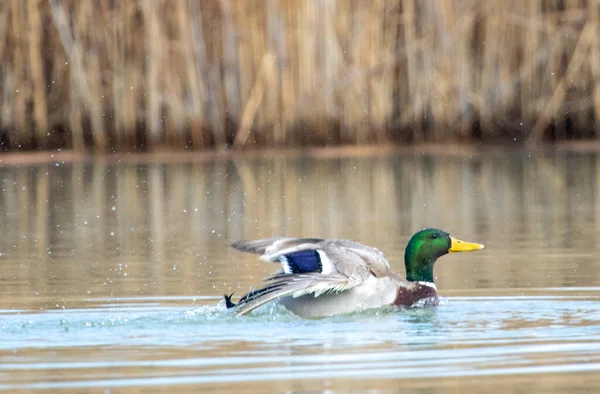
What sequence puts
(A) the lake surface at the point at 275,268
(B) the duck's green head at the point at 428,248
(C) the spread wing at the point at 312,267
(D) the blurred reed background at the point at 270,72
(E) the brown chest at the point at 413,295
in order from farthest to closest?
1. (D) the blurred reed background at the point at 270,72
2. (B) the duck's green head at the point at 428,248
3. (E) the brown chest at the point at 413,295
4. (C) the spread wing at the point at 312,267
5. (A) the lake surface at the point at 275,268

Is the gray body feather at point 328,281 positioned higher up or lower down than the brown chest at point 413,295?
Result: higher up

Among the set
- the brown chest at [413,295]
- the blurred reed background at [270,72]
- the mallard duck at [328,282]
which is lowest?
the brown chest at [413,295]

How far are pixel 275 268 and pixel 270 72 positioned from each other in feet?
24.6

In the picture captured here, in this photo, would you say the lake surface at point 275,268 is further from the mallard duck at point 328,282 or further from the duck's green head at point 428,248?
the duck's green head at point 428,248

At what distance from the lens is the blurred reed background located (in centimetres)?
1658

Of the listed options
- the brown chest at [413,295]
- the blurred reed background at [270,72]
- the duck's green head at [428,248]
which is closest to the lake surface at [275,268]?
the brown chest at [413,295]

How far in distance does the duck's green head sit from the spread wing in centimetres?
53

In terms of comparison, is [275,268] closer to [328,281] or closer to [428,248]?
[428,248]

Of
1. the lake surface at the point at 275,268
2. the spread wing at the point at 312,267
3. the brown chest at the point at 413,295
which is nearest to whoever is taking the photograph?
the lake surface at the point at 275,268

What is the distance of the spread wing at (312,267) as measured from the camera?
6848 millimetres

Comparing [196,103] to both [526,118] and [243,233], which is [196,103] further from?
[243,233]

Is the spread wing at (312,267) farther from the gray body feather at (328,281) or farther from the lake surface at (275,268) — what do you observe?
the lake surface at (275,268)

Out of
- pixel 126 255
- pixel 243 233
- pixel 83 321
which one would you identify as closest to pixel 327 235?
pixel 243 233

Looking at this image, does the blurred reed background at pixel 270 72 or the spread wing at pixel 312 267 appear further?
the blurred reed background at pixel 270 72
